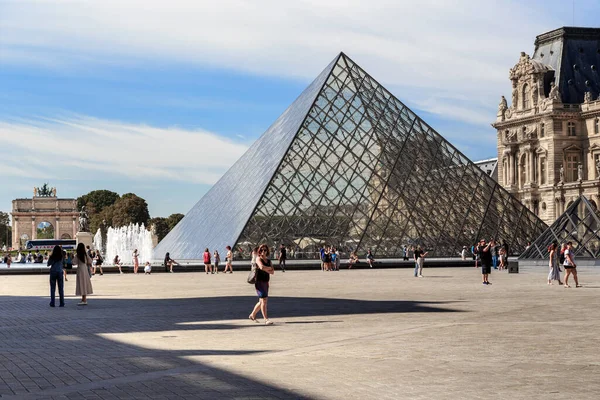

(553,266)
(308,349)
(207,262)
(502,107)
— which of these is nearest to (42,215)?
(502,107)

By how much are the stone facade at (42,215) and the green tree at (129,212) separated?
16.1 metres

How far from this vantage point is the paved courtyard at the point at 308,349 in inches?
309

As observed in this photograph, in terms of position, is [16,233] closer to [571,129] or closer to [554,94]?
[554,94]

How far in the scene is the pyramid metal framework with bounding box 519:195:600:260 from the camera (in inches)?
1403

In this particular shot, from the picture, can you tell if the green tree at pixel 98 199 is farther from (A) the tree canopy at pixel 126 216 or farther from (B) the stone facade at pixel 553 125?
(B) the stone facade at pixel 553 125

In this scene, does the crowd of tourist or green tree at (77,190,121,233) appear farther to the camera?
green tree at (77,190,121,233)

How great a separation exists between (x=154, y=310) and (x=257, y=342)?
575 centimetres

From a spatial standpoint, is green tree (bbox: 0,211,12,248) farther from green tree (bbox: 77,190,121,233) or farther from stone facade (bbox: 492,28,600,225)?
→ stone facade (bbox: 492,28,600,225)

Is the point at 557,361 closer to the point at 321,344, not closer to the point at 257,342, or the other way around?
the point at 321,344

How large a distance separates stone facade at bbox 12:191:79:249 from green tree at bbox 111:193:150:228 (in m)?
16.1

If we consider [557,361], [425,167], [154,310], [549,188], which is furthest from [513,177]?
[557,361]

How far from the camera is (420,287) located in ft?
78.6

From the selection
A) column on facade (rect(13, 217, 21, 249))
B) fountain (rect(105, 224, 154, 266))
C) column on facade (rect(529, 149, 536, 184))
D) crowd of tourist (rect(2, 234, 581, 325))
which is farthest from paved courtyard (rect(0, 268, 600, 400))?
column on facade (rect(13, 217, 21, 249))

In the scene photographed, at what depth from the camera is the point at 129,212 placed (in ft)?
406
